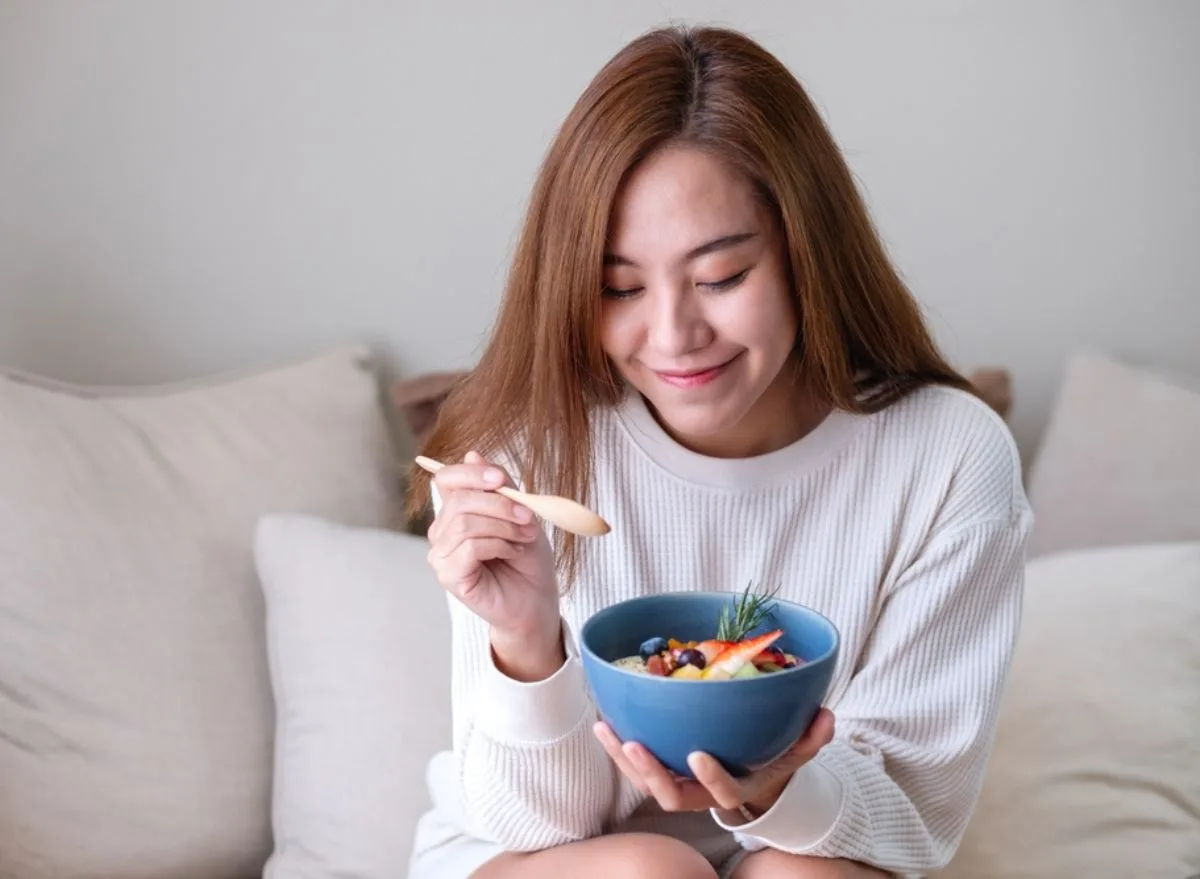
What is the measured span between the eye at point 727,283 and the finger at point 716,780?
44 cm

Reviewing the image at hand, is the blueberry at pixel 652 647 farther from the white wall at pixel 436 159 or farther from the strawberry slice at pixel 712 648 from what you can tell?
the white wall at pixel 436 159

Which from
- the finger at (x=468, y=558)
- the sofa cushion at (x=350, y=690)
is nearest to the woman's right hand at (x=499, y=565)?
the finger at (x=468, y=558)

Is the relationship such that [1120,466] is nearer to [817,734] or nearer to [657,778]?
[817,734]

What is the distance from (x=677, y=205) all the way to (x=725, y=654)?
1.36ft

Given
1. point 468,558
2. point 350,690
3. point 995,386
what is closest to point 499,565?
point 468,558

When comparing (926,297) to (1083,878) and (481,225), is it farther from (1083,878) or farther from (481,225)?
(1083,878)

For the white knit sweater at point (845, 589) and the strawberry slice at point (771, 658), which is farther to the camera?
the white knit sweater at point (845, 589)

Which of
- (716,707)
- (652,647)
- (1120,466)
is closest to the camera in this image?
(716,707)

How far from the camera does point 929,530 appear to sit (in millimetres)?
1470

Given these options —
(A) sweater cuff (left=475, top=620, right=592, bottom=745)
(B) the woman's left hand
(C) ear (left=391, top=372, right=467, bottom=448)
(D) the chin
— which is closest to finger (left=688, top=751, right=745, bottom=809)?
(B) the woman's left hand

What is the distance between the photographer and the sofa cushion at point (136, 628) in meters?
1.68

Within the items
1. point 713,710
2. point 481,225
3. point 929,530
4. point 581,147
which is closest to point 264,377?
point 481,225

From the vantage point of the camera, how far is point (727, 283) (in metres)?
1.30

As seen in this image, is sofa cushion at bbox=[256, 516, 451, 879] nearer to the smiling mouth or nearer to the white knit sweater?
the white knit sweater
